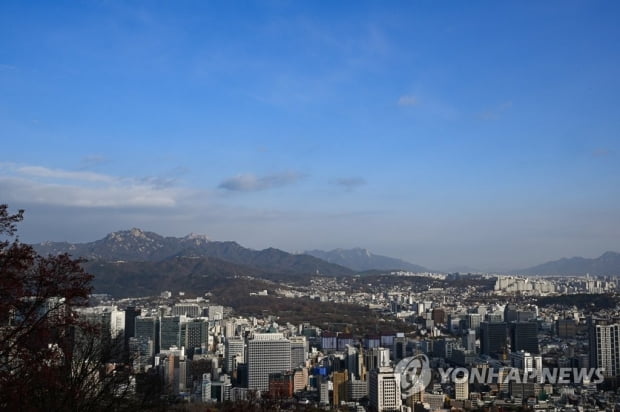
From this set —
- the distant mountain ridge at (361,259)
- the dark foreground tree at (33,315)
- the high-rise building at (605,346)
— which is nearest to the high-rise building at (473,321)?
the high-rise building at (605,346)

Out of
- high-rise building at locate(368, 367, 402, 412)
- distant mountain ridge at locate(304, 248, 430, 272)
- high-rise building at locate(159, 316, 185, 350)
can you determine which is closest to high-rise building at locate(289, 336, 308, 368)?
high-rise building at locate(159, 316, 185, 350)

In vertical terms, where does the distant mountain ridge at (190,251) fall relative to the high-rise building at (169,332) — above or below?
above

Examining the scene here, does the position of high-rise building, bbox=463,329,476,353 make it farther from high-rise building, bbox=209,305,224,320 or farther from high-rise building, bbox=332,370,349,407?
high-rise building, bbox=209,305,224,320

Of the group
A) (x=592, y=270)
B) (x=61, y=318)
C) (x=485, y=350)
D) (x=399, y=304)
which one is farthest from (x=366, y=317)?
(x=592, y=270)

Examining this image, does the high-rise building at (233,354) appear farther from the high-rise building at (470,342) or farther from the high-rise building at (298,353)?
the high-rise building at (470,342)

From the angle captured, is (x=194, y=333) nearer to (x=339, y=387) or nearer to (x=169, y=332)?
(x=169, y=332)
